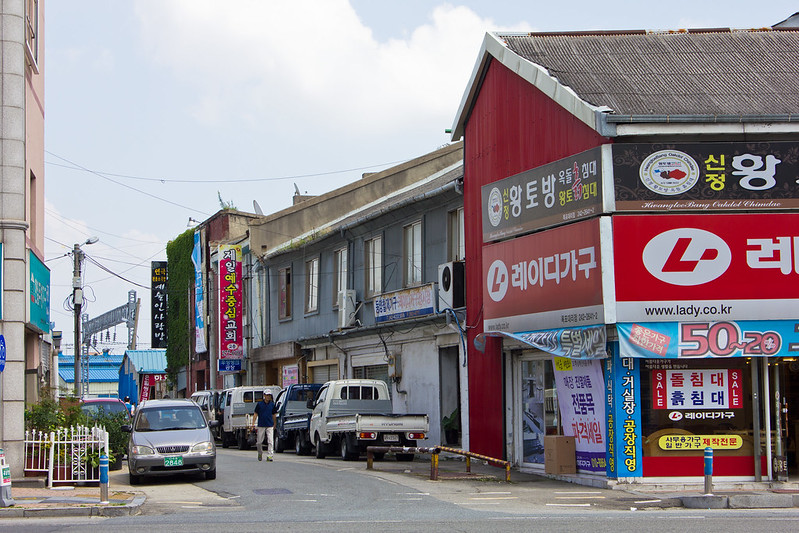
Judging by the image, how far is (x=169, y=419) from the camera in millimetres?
19875

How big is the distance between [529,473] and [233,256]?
77.6 ft

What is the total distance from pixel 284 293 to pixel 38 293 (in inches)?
734

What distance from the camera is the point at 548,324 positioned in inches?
739

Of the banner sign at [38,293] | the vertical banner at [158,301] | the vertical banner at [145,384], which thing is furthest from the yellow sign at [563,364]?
the vertical banner at [145,384]

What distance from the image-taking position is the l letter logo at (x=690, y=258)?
1681 cm

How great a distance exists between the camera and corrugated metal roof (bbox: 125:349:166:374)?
63156mm

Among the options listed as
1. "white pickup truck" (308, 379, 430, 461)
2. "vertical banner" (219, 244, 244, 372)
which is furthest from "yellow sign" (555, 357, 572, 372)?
"vertical banner" (219, 244, 244, 372)

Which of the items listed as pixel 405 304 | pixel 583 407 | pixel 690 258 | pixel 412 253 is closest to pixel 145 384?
pixel 412 253

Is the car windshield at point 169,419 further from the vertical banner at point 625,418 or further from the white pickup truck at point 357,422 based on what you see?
the vertical banner at point 625,418

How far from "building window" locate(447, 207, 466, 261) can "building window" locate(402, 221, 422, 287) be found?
1868mm

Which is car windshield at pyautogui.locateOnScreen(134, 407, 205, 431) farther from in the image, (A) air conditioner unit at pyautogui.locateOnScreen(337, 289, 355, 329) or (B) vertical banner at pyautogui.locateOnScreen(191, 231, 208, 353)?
(B) vertical banner at pyautogui.locateOnScreen(191, 231, 208, 353)

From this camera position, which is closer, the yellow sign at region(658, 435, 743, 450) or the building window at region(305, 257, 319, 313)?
the yellow sign at region(658, 435, 743, 450)

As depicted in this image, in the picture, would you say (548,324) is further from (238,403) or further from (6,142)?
(238,403)

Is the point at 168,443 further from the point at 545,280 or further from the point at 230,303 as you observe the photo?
the point at 230,303
